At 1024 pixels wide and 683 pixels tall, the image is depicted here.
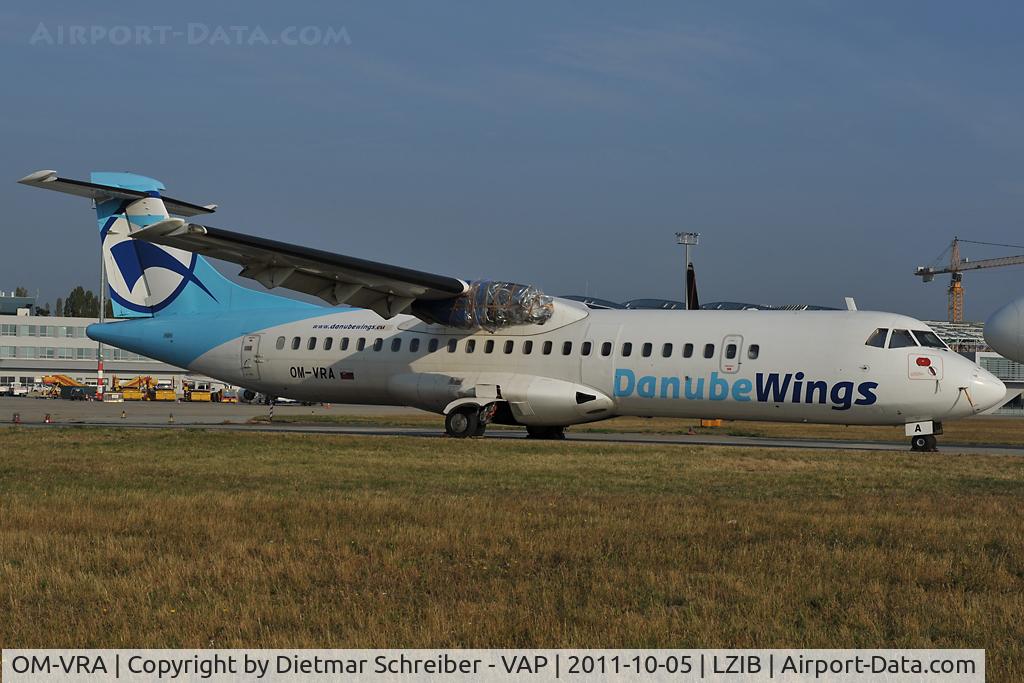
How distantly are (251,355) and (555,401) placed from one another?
9.35 metres

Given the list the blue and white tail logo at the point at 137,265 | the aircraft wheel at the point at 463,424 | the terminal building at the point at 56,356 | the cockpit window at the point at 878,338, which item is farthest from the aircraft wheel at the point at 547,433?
the terminal building at the point at 56,356

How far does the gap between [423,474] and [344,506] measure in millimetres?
5147

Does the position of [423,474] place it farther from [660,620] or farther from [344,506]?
[660,620]

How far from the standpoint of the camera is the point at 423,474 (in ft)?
58.1

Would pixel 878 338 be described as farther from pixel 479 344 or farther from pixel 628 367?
pixel 479 344

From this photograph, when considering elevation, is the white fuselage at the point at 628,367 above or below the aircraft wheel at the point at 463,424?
above

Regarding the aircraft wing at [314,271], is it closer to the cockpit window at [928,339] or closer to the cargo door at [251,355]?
the cargo door at [251,355]

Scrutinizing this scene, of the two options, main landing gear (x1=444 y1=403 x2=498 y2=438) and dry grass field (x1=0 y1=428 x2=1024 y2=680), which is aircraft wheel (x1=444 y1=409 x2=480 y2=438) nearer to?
main landing gear (x1=444 y1=403 x2=498 y2=438)

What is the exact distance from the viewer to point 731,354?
2648 cm

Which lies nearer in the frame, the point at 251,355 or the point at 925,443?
the point at 925,443

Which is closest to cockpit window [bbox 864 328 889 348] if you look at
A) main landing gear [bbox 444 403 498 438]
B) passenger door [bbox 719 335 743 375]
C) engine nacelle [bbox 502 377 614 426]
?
passenger door [bbox 719 335 743 375]

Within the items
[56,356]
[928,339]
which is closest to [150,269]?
[928,339]

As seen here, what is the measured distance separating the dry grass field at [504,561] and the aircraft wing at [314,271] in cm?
878

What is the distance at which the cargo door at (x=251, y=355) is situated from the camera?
3147 cm
